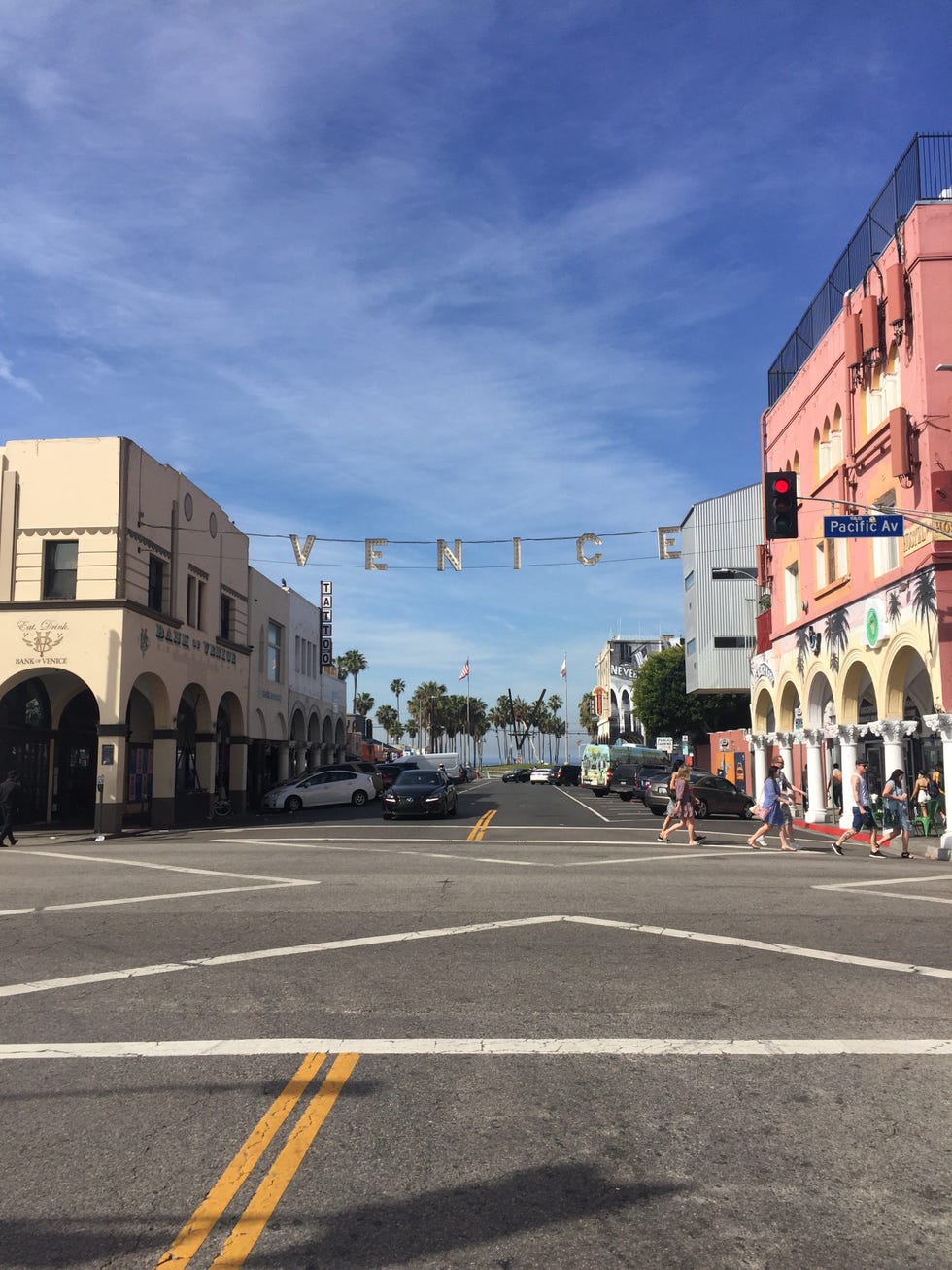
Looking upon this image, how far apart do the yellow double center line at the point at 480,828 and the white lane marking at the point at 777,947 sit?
11.5 m

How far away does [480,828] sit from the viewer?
84.2ft

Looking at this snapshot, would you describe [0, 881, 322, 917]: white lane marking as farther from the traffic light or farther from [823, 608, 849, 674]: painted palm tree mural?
[823, 608, 849, 674]: painted palm tree mural

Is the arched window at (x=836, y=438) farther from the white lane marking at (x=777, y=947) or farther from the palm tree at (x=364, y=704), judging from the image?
the palm tree at (x=364, y=704)

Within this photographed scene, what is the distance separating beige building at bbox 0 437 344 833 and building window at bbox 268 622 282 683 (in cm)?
503

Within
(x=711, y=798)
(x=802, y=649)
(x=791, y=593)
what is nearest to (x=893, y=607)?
(x=802, y=649)

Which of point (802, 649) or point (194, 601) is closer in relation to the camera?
point (802, 649)

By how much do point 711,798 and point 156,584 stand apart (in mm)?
19018

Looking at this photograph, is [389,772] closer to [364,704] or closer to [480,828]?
[480,828]

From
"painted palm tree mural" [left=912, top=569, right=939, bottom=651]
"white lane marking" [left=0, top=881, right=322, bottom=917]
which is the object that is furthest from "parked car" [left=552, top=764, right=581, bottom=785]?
"white lane marking" [left=0, top=881, right=322, bottom=917]

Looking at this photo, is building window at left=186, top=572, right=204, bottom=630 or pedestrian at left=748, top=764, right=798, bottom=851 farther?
building window at left=186, top=572, right=204, bottom=630

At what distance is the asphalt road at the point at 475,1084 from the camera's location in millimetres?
3807

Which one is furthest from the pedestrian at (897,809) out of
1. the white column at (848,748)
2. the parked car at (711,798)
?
the parked car at (711,798)

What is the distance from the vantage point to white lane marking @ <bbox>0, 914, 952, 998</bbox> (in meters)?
7.98

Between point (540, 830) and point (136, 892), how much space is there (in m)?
13.4
